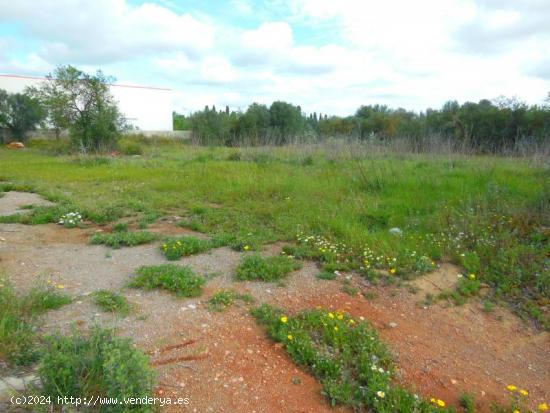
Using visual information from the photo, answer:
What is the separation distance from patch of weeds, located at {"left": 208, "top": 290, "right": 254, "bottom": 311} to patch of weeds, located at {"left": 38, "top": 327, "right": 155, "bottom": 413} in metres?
1.20

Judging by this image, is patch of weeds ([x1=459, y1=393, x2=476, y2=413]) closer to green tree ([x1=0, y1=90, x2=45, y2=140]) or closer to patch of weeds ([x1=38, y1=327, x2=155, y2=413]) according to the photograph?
patch of weeds ([x1=38, y1=327, x2=155, y2=413])

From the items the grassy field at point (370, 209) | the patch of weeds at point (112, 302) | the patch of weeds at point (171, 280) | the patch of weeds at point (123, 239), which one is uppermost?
the grassy field at point (370, 209)

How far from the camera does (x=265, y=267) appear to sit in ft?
13.5

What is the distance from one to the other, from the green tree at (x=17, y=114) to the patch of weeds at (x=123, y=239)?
30900mm

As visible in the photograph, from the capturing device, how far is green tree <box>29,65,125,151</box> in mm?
19344

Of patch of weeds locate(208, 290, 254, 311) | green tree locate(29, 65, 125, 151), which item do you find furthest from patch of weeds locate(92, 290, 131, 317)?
green tree locate(29, 65, 125, 151)

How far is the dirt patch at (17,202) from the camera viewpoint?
6.68m

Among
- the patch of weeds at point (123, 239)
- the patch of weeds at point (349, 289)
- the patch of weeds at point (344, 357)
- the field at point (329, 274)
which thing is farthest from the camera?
the patch of weeds at point (123, 239)

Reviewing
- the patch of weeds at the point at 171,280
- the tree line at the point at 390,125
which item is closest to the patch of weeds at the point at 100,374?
the patch of weeds at the point at 171,280

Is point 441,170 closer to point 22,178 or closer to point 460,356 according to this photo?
point 460,356

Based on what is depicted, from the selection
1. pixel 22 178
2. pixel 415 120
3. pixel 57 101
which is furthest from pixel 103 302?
pixel 415 120

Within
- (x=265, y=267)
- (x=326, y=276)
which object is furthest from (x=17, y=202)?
(x=326, y=276)

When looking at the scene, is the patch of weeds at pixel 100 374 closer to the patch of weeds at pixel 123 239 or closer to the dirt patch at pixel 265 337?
the dirt patch at pixel 265 337

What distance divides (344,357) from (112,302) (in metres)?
1.93
